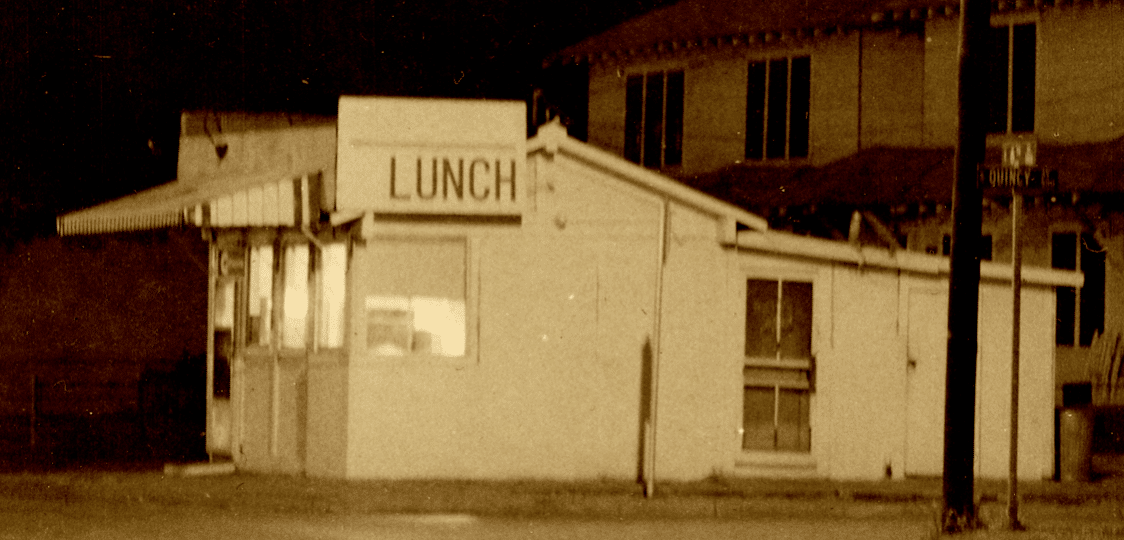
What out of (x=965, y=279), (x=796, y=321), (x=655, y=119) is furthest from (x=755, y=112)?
(x=965, y=279)

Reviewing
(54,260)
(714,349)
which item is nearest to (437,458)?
(714,349)

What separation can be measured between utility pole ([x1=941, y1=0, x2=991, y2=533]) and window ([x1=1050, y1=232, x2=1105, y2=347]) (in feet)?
32.4

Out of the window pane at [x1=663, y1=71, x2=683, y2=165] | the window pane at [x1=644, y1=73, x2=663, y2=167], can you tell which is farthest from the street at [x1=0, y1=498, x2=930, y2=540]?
the window pane at [x1=644, y1=73, x2=663, y2=167]

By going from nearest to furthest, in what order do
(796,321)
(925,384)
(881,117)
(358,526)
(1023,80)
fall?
(358,526), (796,321), (925,384), (1023,80), (881,117)

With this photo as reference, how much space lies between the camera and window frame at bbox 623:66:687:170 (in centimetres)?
2545

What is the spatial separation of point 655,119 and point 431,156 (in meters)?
12.4

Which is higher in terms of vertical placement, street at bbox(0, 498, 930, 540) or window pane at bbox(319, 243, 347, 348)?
window pane at bbox(319, 243, 347, 348)

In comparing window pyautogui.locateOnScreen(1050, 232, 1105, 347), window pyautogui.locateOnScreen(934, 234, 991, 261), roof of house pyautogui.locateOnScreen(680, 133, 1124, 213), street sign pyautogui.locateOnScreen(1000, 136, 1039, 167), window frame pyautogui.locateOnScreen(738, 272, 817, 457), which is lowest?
window frame pyautogui.locateOnScreen(738, 272, 817, 457)

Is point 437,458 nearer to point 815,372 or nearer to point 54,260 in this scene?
point 815,372

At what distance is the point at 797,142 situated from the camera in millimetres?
23969

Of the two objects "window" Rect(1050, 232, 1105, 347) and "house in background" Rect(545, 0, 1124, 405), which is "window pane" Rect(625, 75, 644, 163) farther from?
"window" Rect(1050, 232, 1105, 347)

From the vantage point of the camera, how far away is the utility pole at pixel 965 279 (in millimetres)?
11102

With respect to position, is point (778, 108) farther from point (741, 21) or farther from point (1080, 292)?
point (1080, 292)

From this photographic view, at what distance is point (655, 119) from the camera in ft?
84.9
